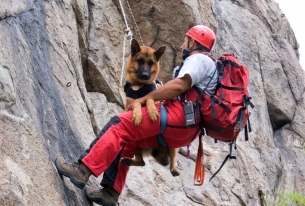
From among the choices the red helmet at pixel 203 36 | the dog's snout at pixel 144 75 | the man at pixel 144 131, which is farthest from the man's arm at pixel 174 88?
the red helmet at pixel 203 36

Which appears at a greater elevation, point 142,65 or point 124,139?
point 142,65

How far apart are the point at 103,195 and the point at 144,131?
126cm

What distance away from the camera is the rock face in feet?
23.4

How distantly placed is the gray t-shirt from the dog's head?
0.83m

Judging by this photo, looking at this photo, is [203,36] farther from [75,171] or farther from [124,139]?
[75,171]

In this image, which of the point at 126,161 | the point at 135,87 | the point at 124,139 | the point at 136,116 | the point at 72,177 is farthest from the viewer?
the point at 135,87

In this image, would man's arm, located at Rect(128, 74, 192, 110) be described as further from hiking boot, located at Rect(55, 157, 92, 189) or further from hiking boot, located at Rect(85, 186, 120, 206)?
hiking boot, located at Rect(85, 186, 120, 206)

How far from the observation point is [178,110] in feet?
26.1

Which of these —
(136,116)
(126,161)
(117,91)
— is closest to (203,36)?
(136,116)

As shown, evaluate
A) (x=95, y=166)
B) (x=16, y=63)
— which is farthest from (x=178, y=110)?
(x=16, y=63)

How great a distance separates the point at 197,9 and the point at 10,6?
7.62m

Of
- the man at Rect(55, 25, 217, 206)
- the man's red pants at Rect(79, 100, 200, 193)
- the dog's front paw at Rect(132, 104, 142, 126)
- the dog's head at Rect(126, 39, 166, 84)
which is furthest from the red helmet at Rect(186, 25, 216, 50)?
the dog's front paw at Rect(132, 104, 142, 126)

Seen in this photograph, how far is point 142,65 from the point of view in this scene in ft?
28.6

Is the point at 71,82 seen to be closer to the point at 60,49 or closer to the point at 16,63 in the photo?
the point at 60,49
